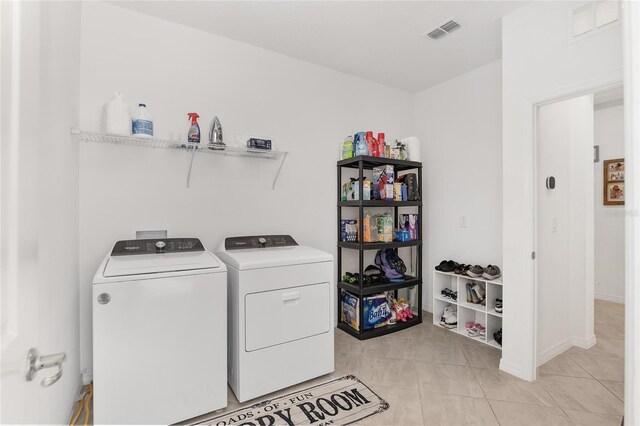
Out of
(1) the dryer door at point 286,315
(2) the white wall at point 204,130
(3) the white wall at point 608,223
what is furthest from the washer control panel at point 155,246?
(3) the white wall at point 608,223

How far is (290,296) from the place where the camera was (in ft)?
6.57

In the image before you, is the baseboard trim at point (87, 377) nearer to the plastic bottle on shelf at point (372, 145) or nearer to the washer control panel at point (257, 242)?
the washer control panel at point (257, 242)

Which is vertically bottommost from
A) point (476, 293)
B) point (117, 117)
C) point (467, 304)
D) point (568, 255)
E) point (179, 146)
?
point (467, 304)

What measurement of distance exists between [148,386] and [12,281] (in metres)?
1.27

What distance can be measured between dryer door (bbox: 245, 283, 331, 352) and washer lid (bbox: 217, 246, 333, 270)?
0.57ft

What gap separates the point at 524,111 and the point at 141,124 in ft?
8.59

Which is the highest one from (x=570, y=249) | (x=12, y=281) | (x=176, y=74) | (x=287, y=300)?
(x=176, y=74)

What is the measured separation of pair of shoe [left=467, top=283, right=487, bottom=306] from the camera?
2.90 m

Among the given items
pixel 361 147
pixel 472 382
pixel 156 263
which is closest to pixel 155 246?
pixel 156 263

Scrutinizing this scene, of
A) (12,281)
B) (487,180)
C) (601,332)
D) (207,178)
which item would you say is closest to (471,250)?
(487,180)

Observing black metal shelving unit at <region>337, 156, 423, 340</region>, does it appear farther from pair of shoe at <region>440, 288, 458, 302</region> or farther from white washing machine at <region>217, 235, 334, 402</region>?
white washing machine at <region>217, 235, 334, 402</region>

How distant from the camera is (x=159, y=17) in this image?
2283 mm

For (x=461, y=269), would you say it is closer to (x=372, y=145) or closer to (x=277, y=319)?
(x=372, y=145)

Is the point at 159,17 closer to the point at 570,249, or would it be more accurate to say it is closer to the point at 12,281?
the point at 12,281
